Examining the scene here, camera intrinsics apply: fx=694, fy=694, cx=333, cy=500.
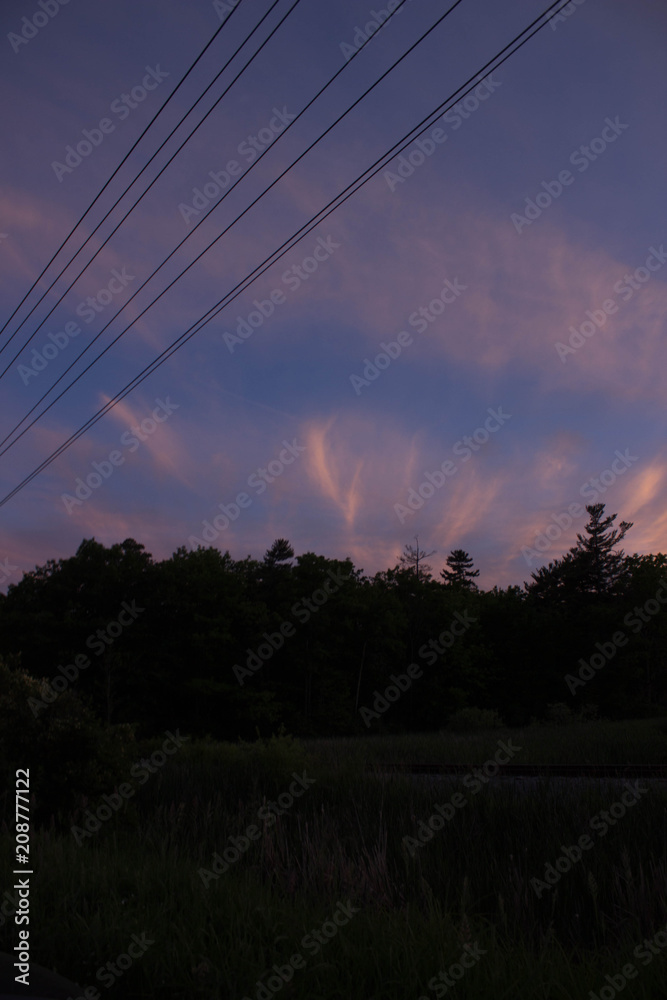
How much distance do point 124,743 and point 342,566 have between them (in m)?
45.6

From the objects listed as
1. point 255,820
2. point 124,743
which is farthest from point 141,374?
point 255,820

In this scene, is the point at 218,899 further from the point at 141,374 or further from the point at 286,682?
the point at 286,682

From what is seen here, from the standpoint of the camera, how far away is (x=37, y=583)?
170 ft
